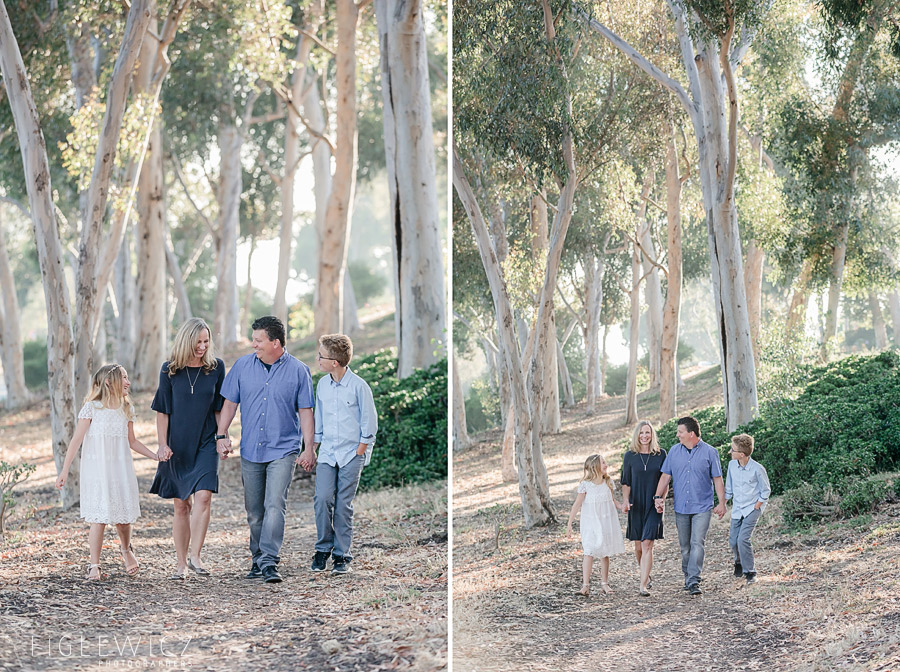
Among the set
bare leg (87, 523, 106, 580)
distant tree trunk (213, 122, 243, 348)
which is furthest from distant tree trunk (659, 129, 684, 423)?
distant tree trunk (213, 122, 243, 348)

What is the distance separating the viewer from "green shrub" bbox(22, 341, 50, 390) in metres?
28.8

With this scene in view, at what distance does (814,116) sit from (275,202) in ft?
67.5

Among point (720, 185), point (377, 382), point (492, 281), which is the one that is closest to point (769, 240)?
point (720, 185)

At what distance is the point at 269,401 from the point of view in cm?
577

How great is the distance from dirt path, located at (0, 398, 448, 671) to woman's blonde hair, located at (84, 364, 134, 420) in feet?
3.54

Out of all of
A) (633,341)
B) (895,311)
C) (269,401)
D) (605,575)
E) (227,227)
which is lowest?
(605,575)

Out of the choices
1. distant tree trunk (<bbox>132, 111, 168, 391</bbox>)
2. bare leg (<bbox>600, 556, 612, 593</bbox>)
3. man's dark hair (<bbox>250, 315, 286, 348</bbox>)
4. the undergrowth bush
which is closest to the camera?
man's dark hair (<bbox>250, 315, 286, 348</bbox>)

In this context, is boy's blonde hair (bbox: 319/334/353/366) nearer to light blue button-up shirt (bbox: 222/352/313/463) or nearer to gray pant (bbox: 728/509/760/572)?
light blue button-up shirt (bbox: 222/352/313/463)

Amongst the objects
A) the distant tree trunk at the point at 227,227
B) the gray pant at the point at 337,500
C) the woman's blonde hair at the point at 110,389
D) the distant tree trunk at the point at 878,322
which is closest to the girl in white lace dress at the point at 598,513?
the gray pant at the point at 337,500

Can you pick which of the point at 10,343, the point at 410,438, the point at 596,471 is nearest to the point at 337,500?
the point at 596,471

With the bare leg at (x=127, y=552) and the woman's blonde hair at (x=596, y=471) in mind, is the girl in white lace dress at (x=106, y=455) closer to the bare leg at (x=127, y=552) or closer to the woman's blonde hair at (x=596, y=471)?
the bare leg at (x=127, y=552)

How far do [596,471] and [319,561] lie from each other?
6.55ft

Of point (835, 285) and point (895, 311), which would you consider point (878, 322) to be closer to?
point (895, 311)

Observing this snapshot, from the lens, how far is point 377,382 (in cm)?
1059
